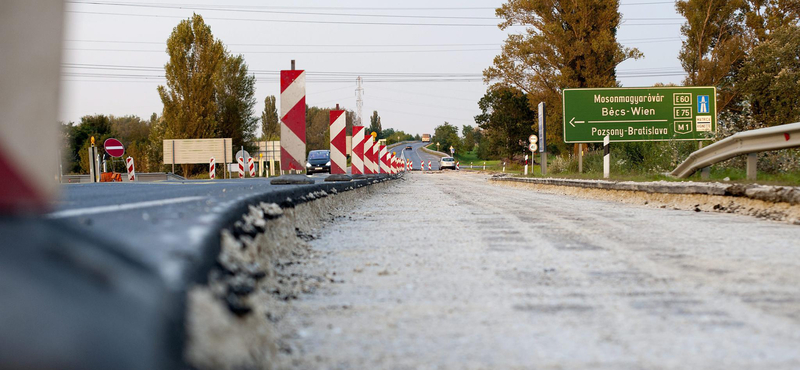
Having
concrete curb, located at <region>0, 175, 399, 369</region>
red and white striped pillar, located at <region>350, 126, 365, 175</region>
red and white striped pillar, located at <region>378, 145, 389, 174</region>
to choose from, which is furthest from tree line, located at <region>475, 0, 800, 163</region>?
concrete curb, located at <region>0, 175, 399, 369</region>

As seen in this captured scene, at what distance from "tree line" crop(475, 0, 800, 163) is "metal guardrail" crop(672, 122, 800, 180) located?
27322 millimetres

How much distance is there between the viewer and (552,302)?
119 inches

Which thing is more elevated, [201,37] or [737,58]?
[201,37]

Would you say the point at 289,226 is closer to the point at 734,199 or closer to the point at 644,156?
the point at 734,199

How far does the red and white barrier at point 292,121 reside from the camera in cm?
1005

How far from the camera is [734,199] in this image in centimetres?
843

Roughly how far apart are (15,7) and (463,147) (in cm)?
12711

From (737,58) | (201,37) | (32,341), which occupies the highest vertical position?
(201,37)

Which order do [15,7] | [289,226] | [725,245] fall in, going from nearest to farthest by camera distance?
[15,7] < [725,245] < [289,226]

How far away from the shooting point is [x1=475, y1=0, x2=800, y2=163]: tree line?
3744 cm

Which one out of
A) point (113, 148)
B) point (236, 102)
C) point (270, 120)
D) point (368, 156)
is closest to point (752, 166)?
point (368, 156)

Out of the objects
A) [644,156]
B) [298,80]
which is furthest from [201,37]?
[298,80]

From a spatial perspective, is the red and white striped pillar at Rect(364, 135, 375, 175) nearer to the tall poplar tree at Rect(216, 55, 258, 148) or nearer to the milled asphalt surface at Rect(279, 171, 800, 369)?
the milled asphalt surface at Rect(279, 171, 800, 369)

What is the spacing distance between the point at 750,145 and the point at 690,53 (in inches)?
1339
